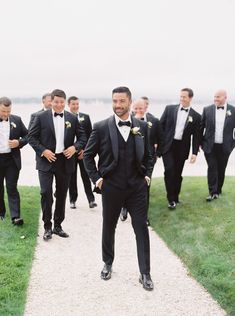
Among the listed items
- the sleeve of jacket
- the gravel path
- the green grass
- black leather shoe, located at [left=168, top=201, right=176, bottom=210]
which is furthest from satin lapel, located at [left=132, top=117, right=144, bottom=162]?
black leather shoe, located at [left=168, top=201, right=176, bottom=210]

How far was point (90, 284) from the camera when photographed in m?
5.62

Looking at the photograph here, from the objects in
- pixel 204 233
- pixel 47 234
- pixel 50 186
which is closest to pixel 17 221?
pixel 47 234

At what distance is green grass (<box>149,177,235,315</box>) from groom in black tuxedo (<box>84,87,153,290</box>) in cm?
96

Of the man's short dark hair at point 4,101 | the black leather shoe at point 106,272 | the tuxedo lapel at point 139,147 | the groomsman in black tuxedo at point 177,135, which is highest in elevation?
the man's short dark hair at point 4,101

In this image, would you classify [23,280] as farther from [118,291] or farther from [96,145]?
[96,145]

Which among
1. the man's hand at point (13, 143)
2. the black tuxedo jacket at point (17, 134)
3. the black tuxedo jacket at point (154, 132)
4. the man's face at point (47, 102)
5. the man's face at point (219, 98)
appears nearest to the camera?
the man's hand at point (13, 143)

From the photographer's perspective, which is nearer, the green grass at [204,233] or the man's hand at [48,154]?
the green grass at [204,233]

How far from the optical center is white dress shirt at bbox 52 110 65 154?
23.4 ft

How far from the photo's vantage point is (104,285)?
5.59 m

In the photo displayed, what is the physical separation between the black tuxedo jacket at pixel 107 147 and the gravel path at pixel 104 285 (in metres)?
1.42

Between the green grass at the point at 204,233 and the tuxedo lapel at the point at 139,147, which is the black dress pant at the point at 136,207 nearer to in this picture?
the tuxedo lapel at the point at 139,147

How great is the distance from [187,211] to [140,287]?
355 cm

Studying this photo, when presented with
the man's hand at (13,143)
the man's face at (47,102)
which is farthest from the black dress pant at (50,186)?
the man's face at (47,102)

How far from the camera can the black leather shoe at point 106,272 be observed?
5.77 m
